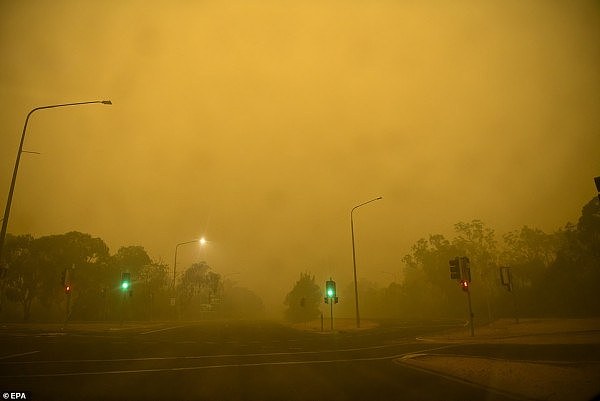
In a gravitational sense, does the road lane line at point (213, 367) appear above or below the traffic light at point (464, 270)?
below

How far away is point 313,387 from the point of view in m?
9.59

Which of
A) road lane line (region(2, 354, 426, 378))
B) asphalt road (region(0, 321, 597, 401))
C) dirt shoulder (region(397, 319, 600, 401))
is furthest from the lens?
road lane line (region(2, 354, 426, 378))

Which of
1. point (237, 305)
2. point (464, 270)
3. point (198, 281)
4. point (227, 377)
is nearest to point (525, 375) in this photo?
point (227, 377)

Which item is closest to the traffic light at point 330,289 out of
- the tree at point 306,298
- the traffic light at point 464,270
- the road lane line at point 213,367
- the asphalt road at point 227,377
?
the traffic light at point 464,270

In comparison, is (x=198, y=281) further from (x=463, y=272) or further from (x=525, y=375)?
(x=525, y=375)

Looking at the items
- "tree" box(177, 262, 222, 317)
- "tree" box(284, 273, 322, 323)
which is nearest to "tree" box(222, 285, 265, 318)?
"tree" box(177, 262, 222, 317)

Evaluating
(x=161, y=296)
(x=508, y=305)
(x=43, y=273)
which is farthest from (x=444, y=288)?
(x=43, y=273)

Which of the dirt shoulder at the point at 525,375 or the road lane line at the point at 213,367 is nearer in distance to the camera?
the dirt shoulder at the point at 525,375

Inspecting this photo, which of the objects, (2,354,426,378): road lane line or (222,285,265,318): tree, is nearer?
(2,354,426,378): road lane line

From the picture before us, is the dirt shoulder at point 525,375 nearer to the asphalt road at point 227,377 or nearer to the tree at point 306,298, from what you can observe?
the asphalt road at point 227,377

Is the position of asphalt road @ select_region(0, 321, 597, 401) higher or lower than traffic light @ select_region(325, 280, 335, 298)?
lower

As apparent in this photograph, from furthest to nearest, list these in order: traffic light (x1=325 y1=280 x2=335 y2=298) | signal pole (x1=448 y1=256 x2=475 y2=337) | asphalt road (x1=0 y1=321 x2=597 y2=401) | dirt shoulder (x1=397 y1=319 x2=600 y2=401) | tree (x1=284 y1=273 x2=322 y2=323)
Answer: tree (x1=284 y1=273 x2=322 y2=323), traffic light (x1=325 y1=280 x2=335 y2=298), signal pole (x1=448 y1=256 x2=475 y2=337), asphalt road (x1=0 y1=321 x2=597 y2=401), dirt shoulder (x1=397 y1=319 x2=600 y2=401)

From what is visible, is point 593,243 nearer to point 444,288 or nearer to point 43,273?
point 444,288

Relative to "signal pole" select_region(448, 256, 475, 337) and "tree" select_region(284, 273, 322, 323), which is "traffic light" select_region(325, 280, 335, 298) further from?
"tree" select_region(284, 273, 322, 323)
